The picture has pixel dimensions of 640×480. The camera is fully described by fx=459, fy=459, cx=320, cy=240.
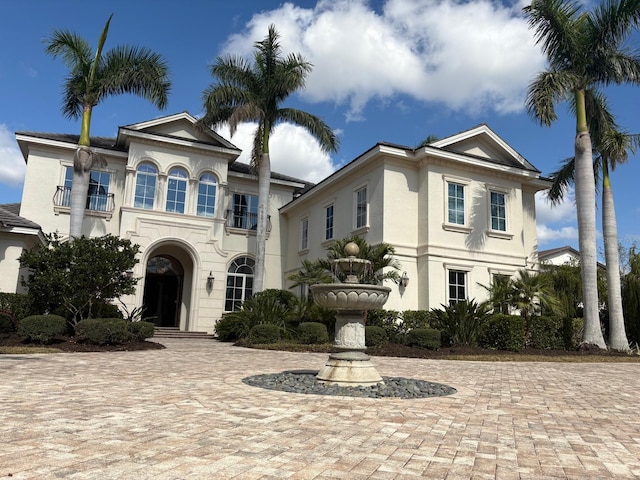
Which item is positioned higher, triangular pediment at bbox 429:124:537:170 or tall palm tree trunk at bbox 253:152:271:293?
triangular pediment at bbox 429:124:537:170

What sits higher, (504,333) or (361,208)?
(361,208)

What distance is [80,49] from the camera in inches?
675

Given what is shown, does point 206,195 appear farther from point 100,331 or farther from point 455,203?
point 455,203

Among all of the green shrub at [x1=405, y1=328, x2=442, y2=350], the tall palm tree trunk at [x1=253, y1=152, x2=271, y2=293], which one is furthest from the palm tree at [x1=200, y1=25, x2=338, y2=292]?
the green shrub at [x1=405, y1=328, x2=442, y2=350]

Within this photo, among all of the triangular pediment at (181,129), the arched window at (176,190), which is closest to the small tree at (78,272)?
the arched window at (176,190)

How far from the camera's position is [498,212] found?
59.6ft

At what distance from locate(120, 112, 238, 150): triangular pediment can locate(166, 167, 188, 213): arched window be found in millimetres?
1648

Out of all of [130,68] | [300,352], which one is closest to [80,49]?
[130,68]

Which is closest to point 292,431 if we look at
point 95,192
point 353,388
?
point 353,388

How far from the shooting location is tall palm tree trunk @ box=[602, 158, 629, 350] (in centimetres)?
1543

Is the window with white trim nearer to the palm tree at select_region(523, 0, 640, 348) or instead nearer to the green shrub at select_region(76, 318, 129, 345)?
the palm tree at select_region(523, 0, 640, 348)

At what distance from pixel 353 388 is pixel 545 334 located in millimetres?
10480

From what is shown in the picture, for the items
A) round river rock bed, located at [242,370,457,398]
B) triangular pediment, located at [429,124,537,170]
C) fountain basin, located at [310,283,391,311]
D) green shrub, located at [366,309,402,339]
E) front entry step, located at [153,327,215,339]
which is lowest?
round river rock bed, located at [242,370,457,398]

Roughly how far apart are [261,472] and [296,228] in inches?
817
